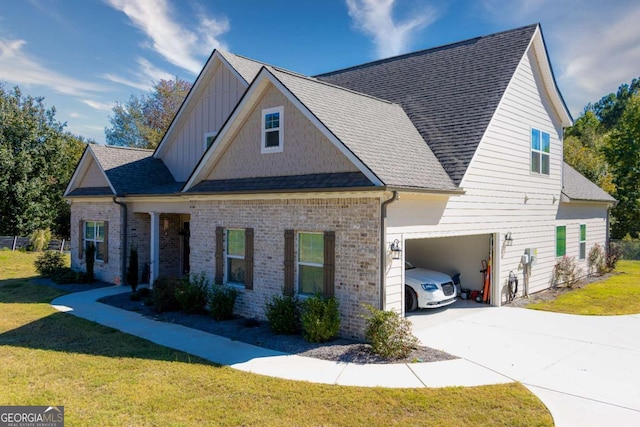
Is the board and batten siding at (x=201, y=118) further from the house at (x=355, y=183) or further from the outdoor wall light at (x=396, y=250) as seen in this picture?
the outdoor wall light at (x=396, y=250)

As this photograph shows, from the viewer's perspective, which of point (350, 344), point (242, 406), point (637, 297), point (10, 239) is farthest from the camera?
point (10, 239)

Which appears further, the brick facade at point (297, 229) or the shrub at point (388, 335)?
the brick facade at point (297, 229)

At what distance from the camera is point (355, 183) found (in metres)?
9.20

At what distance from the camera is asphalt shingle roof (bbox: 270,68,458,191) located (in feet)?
31.4

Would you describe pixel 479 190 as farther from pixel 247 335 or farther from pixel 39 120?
pixel 39 120

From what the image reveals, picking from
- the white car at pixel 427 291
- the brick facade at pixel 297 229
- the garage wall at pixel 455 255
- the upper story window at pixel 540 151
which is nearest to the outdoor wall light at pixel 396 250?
the brick facade at pixel 297 229

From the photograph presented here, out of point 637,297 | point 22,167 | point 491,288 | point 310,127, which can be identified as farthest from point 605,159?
point 22,167

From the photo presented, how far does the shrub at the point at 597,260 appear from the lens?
63.2ft

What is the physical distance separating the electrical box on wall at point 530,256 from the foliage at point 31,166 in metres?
31.7

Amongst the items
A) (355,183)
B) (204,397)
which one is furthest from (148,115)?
(204,397)

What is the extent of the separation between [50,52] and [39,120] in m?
18.2

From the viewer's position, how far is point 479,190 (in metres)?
12.1

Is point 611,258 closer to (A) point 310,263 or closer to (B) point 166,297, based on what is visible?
(A) point 310,263

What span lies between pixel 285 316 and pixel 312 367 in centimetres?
216
